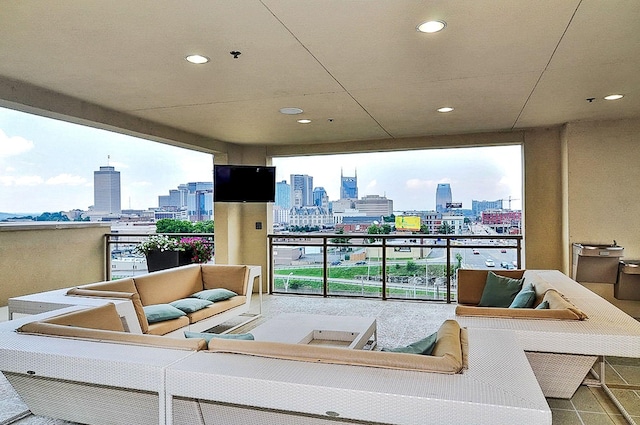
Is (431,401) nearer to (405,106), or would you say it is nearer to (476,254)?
(405,106)

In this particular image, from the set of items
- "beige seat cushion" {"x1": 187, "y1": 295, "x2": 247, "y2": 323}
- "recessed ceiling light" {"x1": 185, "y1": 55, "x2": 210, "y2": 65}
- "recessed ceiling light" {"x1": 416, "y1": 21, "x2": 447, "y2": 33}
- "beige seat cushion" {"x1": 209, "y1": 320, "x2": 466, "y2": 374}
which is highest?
"recessed ceiling light" {"x1": 185, "y1": 55, "x2": 210, "y2": 65}

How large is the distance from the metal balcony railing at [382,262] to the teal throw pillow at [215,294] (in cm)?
231

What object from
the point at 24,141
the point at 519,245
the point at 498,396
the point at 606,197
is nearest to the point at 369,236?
the point at 519,245

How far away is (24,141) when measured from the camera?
6.02 metres

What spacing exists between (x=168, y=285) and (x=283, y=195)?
3311 mm

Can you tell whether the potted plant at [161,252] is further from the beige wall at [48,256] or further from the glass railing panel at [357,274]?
the glass railing panel at [357,274]

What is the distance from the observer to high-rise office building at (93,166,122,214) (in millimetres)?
6953

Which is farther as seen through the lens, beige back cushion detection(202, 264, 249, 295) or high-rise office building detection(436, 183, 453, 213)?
high-rise office building detection(436, 183, 453, 213)

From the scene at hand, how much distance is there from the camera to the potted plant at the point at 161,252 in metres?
6.66

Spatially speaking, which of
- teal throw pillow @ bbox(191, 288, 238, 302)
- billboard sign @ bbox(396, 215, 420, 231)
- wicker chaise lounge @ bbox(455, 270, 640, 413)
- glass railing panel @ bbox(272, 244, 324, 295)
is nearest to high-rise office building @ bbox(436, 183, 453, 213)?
billboard sign @ bbox(396, 215, 420, 231)

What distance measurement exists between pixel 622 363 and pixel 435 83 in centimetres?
286

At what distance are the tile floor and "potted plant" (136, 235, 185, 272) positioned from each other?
1.35 m

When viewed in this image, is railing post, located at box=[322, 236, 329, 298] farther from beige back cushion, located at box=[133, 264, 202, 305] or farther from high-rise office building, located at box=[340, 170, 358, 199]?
beige back cushion, located at box=[133, 264, 202, 305]

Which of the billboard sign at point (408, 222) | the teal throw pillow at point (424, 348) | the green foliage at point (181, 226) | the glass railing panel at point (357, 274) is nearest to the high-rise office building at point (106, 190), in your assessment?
the green foliage at point (181, 226)
